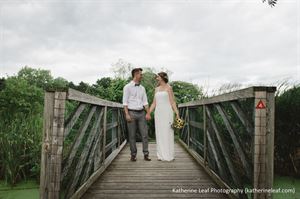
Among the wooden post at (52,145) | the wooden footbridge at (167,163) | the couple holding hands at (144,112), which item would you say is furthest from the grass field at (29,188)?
the wooden post at (52,145)

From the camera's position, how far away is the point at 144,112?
201 inches

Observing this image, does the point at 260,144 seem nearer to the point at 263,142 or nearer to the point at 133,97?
the point at 263,142

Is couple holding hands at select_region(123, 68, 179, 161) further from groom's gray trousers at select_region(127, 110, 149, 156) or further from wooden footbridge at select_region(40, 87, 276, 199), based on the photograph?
wooden footbridge at select_region(40, 87, 276, 199)

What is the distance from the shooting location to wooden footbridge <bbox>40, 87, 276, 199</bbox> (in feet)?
7.39

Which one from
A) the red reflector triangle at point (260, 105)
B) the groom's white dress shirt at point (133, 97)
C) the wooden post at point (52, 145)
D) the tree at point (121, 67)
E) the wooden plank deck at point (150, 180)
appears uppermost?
the tree at point (121, 67)

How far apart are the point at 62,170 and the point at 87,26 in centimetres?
2315

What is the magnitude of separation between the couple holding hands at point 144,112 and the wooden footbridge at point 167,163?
0.85 ft

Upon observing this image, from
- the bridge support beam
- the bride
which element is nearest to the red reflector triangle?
the bridge support beam

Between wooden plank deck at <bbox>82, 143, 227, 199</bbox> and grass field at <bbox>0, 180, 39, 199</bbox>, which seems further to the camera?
grass field at <bbox>0, 180, 39, 199</bbox>

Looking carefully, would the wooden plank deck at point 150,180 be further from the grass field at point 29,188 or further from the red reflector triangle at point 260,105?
the red reflector triangle at point 260,105

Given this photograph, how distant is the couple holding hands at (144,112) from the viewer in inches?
195

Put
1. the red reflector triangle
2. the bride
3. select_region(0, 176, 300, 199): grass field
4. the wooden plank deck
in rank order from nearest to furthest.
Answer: the red reflector triangle, the wooden plank deck, select_region(0, 176, 300, 199): grass field, the bride

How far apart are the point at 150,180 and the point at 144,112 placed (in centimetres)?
157

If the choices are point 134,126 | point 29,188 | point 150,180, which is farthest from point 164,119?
point 29,188
